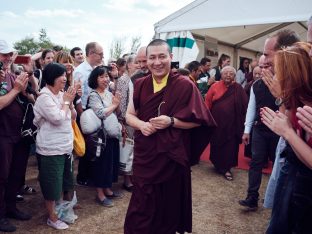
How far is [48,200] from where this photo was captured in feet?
10.2

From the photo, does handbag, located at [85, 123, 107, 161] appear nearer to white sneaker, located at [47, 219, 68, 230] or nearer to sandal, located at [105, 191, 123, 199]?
sandal, located at [105, 191, 123, 199]

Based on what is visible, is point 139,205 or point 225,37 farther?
point 225,37

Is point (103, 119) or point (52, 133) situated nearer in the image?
point (52, 133)

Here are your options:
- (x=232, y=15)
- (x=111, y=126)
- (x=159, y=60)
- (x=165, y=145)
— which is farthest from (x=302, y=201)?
(x=232, y=15)

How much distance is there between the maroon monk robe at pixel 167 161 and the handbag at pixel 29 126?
1.16 m

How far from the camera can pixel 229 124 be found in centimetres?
532

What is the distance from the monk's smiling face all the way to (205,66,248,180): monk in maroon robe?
8.94ft

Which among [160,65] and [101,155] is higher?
[160,65]

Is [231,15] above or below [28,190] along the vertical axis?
above

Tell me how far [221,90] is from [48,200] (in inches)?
133

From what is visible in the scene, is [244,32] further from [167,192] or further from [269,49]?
[167,192]

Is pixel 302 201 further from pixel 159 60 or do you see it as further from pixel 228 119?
pixel 228 119

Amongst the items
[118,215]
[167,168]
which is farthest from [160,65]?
[118,215]

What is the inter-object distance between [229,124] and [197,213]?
201 cm
